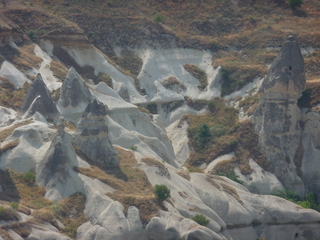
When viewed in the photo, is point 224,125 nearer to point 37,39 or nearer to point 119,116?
point 119,116

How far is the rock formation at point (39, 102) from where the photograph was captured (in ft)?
208

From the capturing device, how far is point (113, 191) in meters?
53.1

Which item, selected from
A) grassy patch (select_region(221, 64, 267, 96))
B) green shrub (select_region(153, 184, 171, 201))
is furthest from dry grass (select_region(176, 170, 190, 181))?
grassy patch (select_region(221, 64, 267, 96))

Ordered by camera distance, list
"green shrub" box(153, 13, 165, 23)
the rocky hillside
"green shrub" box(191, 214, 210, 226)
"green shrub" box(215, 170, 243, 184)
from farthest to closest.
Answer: "green shrub" box(153, 13, 165, 23), "green shrub" box(215, 170, 243, 184), "green shrub" box(191, 214, 210, 226), the rocky hillside

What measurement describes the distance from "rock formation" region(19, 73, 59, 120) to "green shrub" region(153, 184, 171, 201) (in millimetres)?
14859

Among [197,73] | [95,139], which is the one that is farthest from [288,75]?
[95,139]

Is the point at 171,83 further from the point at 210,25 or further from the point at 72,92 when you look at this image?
the point at 72,92

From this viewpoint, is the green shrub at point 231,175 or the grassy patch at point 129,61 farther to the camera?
the grassy patch at point 129,61

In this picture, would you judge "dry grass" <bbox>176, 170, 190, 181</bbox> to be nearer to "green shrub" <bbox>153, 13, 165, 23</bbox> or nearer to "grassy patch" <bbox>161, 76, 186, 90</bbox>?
"grassy patch" <bbox>161, 76, 186, 90</bbox>

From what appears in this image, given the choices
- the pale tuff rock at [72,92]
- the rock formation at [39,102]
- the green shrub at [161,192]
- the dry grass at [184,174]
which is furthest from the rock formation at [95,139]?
the pale tuff rock at [72,92]

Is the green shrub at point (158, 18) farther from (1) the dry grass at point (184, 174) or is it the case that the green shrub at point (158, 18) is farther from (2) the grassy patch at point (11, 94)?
(1) the dry grass at point (184, 174)

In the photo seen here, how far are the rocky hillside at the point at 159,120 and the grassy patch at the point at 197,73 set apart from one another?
19 cm

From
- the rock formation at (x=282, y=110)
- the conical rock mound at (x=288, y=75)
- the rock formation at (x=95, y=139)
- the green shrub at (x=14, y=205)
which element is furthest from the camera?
the conical rock mound at (x=288, y=75)

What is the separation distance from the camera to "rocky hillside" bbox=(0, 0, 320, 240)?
51.9m
